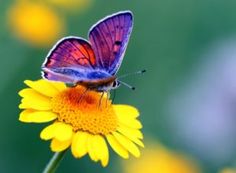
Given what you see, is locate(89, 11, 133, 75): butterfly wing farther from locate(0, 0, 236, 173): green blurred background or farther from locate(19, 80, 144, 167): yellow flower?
locate(0, 0, 236, 173): green blurred background

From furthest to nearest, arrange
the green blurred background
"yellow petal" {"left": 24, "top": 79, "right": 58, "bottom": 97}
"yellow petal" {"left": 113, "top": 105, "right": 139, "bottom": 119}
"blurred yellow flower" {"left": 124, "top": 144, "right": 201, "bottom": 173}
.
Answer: the green blurred background < "blurred yellow flower" {"left": 124, "top": 144, "right": 201, "bottom": 173} < "yellow petal" {"left": 113, "top": 105, "right": 139, "bottom": 119} < "yellow petal" {"left": 24, "top": 79, "right": 58, "bottom": 97}

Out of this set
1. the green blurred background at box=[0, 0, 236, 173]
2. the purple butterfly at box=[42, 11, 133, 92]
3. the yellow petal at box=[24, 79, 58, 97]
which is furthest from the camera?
the green blurred background at box=[0, 0, 236, 173]

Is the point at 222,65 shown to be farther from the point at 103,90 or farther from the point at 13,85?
the point at 103,90

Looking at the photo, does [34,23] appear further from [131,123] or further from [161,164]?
[131,123]

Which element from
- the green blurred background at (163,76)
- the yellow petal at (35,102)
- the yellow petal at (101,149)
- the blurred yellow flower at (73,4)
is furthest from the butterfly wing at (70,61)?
the blurred yellow flower at (73,4)

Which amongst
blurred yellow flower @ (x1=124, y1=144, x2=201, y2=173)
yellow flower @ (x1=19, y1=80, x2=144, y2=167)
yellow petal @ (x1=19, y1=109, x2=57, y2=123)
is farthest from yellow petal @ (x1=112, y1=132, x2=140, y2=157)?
blurred yellow flower @ (x1=124, y1=144, x2=201, y2=173)

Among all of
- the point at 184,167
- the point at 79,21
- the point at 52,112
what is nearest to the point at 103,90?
the point at 52,112

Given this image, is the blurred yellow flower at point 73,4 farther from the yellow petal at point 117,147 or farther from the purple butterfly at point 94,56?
the yellow petal at point 117,147

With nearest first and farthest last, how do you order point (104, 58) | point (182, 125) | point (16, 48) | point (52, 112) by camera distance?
1. point (52, 112)
2. point (104, 58)
3. point (16, 48)
4. point (182, 125)
